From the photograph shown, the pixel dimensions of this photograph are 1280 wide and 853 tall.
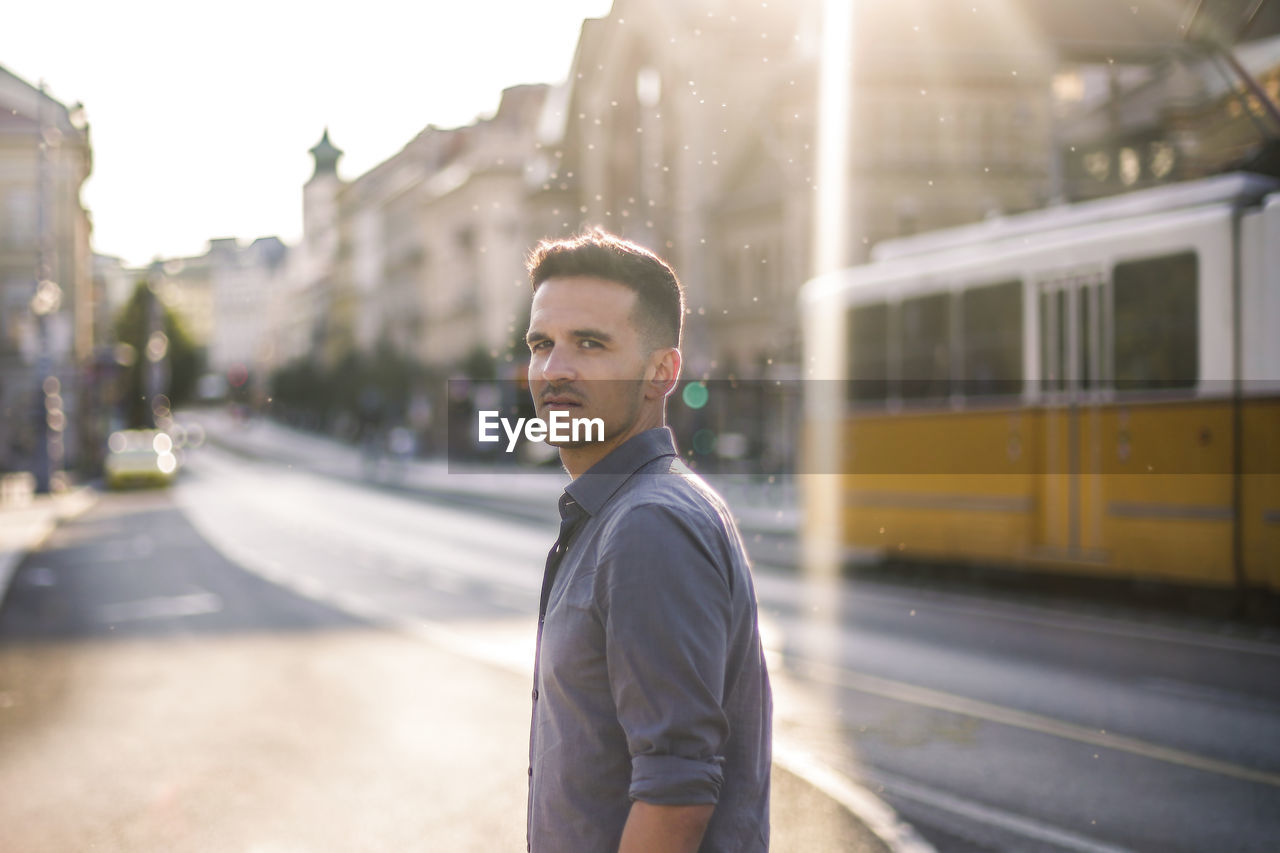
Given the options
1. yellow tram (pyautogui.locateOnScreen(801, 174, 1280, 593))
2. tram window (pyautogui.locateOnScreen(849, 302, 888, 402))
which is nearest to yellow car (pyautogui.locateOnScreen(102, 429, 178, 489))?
yellow tram (pyautogui.locateOnScreen(801, 174, 1280, 593))

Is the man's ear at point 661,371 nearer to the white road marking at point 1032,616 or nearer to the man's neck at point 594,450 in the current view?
the man's neck at point 594,450

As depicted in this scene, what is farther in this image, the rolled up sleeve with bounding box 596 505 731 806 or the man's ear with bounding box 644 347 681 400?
the man's ear with bounding box 644 347 681 400

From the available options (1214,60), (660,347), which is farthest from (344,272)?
(660,347)

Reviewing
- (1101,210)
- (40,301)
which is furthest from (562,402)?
(40,301)

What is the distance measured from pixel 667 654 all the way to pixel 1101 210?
37.5 feet

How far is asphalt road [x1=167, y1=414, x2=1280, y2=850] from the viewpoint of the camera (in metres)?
5.56

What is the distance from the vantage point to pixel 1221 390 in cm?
1078

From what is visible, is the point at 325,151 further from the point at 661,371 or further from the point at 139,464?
the point at 139,464

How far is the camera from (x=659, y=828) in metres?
1.80

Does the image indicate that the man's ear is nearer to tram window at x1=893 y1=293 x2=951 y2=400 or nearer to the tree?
tram window at x1=893 y1=293 x2=951 y2=400

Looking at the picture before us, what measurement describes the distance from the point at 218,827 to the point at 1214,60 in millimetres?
9530

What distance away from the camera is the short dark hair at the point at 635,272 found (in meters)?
2.08

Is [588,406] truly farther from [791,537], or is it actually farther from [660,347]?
[791,537]

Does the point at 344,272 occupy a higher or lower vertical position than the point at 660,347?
higher
